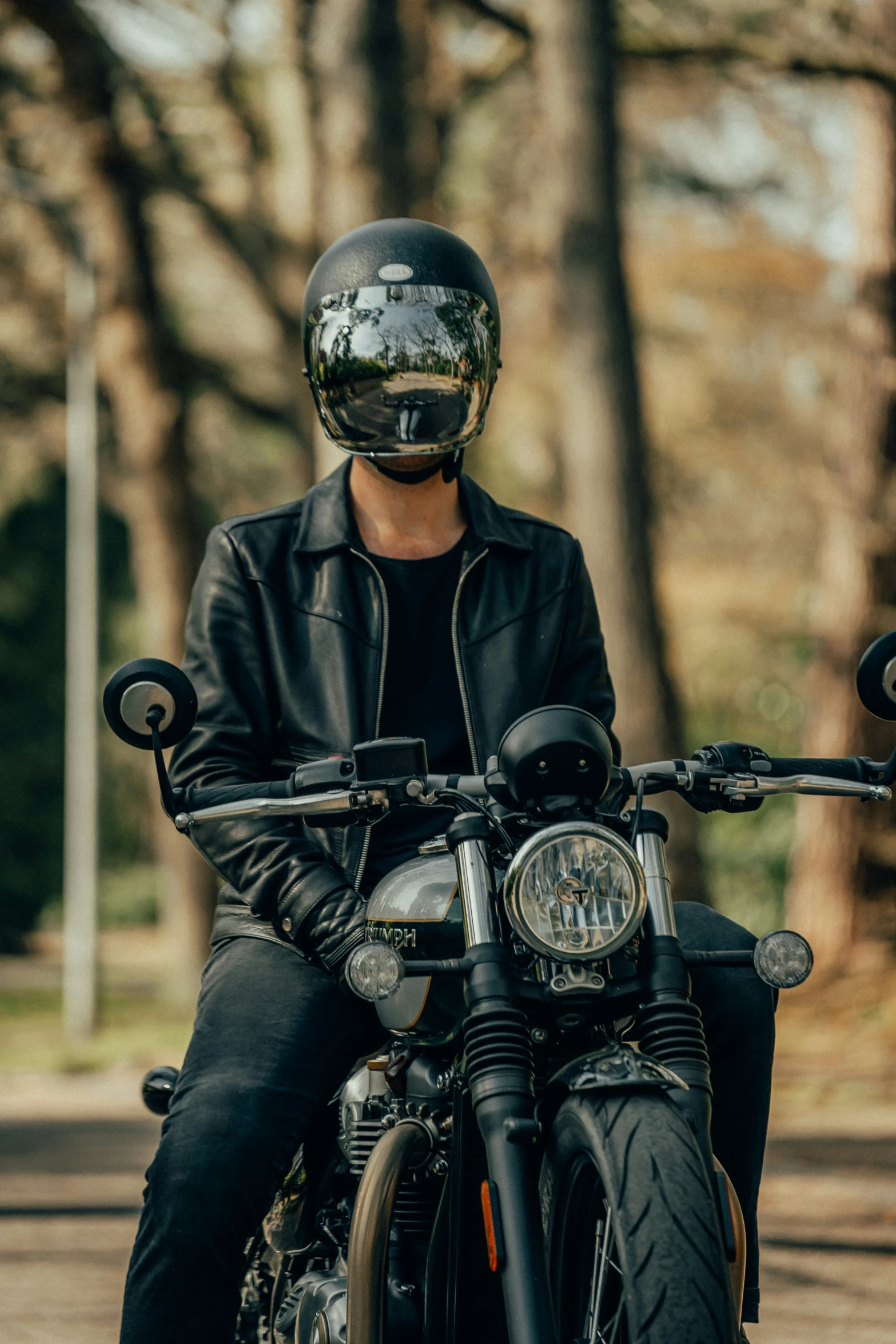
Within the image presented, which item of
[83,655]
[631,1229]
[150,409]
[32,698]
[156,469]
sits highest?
[150,409]

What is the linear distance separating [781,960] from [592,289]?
794 centimetres

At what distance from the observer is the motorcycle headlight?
2.41m

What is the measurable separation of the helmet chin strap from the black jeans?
855 millimetres

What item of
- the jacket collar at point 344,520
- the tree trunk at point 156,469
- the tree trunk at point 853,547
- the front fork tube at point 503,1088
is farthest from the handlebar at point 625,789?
the tree trunk at point 156,469

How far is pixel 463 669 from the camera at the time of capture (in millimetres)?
3164

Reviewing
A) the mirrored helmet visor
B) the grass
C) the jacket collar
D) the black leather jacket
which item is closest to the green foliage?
the grass

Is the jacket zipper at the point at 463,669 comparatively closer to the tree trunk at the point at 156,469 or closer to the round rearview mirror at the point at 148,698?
the round rearview mirror at the point at 148,698

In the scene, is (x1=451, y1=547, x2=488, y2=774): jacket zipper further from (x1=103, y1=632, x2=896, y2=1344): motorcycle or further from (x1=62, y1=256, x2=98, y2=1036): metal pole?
(x1=62, y1=256, x2=98, y2=1036): metal pole

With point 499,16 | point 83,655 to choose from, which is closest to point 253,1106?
point 499,16

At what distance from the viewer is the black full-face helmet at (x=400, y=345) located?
3105mm

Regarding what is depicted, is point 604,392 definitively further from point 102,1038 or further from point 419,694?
point 102,1038

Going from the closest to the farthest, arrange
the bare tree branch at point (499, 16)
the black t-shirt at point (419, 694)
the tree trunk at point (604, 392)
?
the black t-shirt at point (419, 694) < the tree trunk at point (604, 392) < the bare tree branch at point (499, 16)

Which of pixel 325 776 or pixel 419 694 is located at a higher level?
pixel 419 694

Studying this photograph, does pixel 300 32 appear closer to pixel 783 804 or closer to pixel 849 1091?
pixel 783 804
